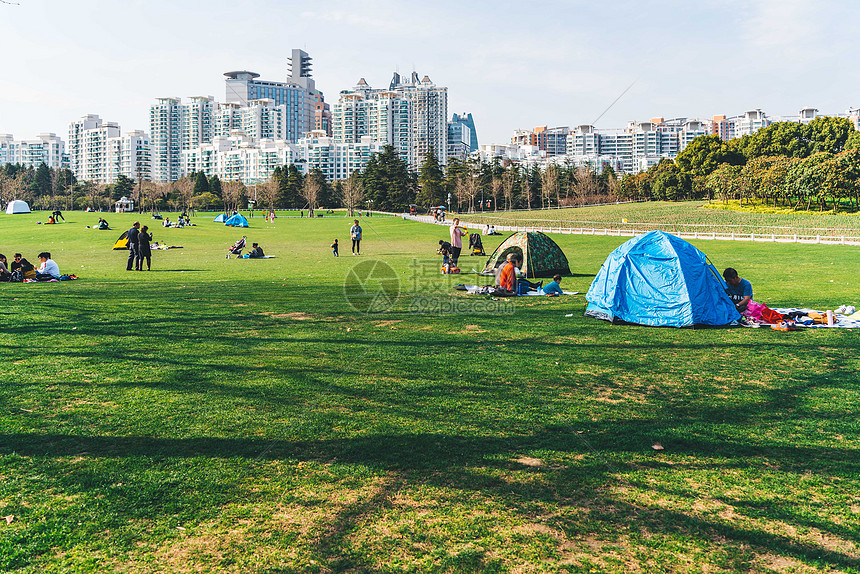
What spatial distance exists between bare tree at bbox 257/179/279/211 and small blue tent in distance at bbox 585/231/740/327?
104509 millimetres

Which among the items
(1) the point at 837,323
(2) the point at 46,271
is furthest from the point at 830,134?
(2) the point at 46,271

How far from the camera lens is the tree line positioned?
213 ft

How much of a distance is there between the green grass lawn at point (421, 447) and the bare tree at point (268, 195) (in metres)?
106

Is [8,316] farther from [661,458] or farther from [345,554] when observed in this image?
[661,458]

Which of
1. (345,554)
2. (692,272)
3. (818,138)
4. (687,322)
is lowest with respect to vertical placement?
(345,554)

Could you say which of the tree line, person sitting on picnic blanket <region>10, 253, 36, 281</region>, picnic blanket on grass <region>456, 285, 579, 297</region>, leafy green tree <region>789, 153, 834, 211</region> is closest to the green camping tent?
picnic blanket on grass <region>456, 285, 579, 297</region>

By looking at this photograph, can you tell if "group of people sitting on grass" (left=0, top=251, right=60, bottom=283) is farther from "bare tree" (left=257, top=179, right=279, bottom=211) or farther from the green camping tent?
"bare tree" (left=257, top=179, right=279, bottom=211)

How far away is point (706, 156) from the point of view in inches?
4008

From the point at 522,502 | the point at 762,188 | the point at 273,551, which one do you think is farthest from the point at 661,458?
the point at 762,188

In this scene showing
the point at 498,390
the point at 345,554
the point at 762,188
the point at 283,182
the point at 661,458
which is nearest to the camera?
the point at 345,554

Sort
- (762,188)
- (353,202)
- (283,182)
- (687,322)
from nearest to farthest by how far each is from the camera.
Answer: (687,322) → (762,188) → (353,202) → (283,182)

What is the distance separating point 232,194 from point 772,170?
92.1m

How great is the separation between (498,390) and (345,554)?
3.84 m

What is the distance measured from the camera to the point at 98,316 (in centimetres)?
1209
